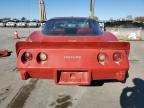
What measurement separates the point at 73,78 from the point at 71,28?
1461 mm

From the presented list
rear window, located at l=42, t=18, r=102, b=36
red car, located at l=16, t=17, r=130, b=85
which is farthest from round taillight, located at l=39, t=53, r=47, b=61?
rear window, located at l=42, t=18, r=102, b=36

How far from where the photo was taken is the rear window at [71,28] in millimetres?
4570

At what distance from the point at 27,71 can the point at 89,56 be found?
1162mm

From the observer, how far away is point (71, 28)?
4906 millimetres

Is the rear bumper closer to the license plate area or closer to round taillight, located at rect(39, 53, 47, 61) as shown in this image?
the license plate area

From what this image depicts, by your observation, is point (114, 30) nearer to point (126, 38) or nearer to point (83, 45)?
point (126, 38)

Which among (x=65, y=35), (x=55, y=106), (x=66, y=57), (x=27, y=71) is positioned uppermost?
(x=65, y=35)

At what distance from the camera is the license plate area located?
385 centimetres

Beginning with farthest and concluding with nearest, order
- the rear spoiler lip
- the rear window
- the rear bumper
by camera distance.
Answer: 1. the rear window
2. the rear bumper
3. the rear spoiler lip

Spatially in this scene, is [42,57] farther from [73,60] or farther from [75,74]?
[75,74]

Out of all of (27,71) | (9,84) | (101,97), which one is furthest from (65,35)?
(9,84)

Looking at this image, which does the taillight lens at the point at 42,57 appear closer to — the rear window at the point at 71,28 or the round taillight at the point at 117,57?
the rear window at the point at 71,28

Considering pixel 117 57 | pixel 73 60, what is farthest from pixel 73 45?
pixel 117 57

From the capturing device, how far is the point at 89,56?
3.73m
